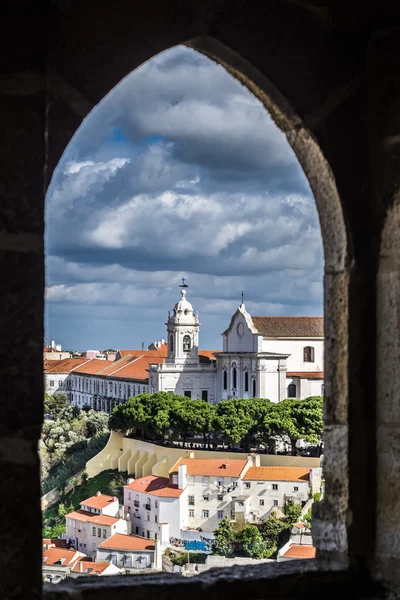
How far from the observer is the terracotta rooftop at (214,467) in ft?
86.1

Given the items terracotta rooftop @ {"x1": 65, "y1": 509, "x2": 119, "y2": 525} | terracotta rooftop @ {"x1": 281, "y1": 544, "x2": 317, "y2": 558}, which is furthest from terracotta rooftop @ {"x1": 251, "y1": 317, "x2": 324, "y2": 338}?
terracotta rooftop @ {"x1": 281, "y1": 544, "x2": 317, "y2": 558}

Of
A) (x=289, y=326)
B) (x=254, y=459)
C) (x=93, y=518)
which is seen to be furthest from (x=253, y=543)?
(x=289, y=326)

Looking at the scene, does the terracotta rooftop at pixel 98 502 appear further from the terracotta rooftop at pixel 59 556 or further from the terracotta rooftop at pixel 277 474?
the terracotta rooftop at pixel 59 556

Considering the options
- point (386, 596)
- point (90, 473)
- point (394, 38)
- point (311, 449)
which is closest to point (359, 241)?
point (394, 38)

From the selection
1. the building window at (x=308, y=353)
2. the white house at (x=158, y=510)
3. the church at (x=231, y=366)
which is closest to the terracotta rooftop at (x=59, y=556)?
the white house at (x=158, y=510)

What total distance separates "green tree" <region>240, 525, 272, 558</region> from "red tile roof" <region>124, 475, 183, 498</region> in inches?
111

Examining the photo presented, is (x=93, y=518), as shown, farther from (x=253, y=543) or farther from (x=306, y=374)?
(x=306, y=374)

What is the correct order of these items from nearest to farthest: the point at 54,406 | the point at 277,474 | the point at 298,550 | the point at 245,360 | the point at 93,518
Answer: the point at 298,550
the point at 93,518
the point at 277,474
the point at 54,406
the point at 245,360

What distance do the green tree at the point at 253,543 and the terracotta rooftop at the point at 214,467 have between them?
1989 mm

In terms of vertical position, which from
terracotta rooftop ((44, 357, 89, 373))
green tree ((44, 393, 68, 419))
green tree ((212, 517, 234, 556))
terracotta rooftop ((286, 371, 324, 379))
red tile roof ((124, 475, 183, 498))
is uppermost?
terracotta rooftop ((286, 371, 324, 379))

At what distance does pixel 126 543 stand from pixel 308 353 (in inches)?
699

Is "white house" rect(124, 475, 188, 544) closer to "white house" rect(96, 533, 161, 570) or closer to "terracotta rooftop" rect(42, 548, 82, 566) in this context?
"white house" rect(96, 533, 161, 570)

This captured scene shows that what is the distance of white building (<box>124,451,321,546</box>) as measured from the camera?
2573cm

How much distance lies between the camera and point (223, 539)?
24312 mm
